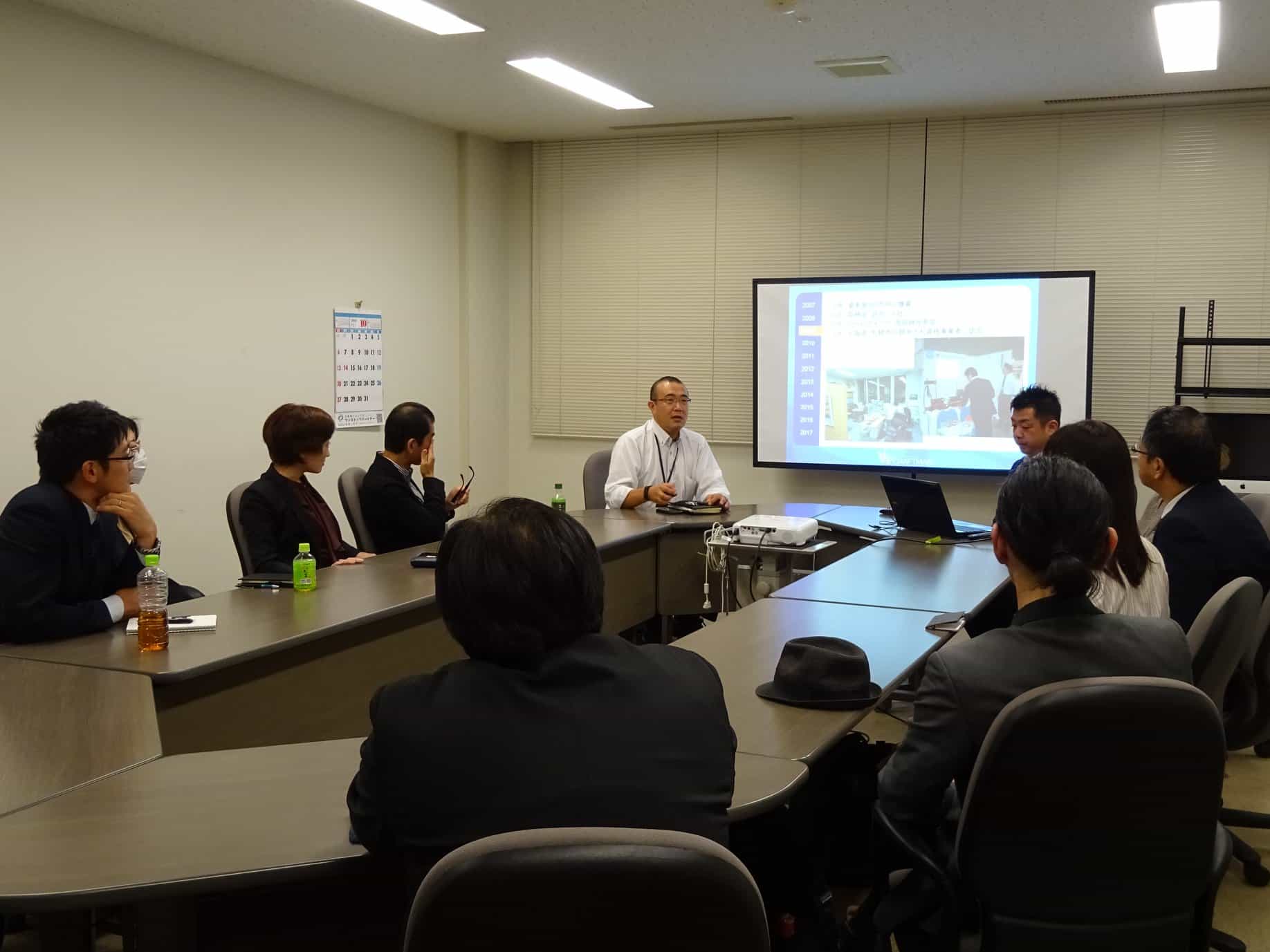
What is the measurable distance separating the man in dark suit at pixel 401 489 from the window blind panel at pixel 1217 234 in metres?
3.94

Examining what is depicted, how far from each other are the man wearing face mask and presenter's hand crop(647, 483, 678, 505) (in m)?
2.62

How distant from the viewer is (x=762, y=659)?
2.64 meters

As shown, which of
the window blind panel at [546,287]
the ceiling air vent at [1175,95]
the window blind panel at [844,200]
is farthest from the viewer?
the window blind panel at [546,287]

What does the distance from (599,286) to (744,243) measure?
3.19 feet

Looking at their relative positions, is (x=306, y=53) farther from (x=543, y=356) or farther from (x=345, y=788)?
(x=345, y=788)

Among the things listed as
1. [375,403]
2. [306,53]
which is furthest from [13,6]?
[375,403]

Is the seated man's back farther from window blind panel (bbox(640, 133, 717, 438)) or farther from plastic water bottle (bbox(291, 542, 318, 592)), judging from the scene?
window blind panel (bbox(640, 133, 717, 438))

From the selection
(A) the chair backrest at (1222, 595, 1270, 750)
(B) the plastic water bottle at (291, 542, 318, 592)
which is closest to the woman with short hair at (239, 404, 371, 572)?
(B) the plastic water bottle at (291, 542, 318, 592)

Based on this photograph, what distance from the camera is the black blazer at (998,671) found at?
176 centimetres

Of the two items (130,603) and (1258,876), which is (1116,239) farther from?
(130,603)

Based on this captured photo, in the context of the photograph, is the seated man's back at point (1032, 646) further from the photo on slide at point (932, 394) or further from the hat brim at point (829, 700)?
the photo on slide at point (932, 394)

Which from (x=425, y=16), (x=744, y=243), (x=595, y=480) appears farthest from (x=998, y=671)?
(x=744, y=243)

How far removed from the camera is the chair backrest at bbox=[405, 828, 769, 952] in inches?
43.0

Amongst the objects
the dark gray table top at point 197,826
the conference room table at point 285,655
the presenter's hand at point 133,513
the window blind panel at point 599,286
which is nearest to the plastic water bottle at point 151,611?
the conference room table at point 285,655
